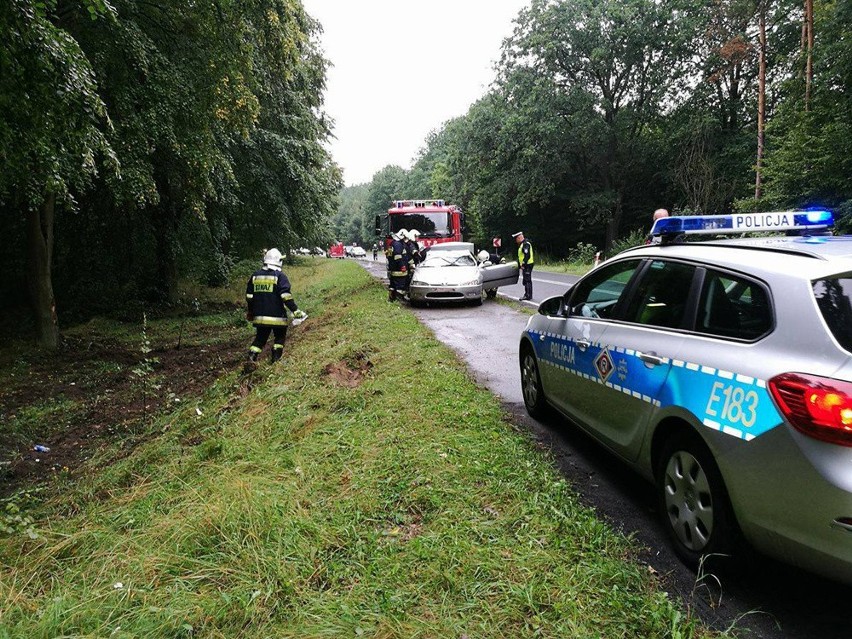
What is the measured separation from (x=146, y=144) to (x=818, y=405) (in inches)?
400

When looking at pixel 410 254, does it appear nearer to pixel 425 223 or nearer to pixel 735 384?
pixel 425 223

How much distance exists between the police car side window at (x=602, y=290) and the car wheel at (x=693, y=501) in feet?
4.04

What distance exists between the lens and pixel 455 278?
13305mm

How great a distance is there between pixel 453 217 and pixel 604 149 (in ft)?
55.3

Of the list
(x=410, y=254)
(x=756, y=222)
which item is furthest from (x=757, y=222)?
(x=410, y=254)

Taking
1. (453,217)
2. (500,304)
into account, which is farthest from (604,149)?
(500,304)

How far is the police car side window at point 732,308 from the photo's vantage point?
2516 mm

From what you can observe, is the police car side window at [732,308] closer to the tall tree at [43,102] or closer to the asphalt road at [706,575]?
the asphalt road at [706,575]

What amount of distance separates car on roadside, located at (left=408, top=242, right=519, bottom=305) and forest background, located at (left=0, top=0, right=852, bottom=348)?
16.7ft

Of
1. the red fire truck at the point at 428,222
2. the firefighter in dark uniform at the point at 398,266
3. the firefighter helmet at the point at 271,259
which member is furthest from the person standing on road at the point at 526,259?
the firefighter helmet at the point at 271,259

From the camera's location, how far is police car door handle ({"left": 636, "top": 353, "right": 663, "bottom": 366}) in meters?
3.01

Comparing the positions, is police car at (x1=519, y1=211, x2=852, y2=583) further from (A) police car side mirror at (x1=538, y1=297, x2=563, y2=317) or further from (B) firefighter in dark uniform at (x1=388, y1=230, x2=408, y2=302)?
(B) firefighter in dark uniform at (x1=388, y1=230, x2=408, y2=302)

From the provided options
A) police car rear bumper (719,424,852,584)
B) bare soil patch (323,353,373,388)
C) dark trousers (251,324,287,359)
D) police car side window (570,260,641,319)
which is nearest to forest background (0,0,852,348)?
dark trousers (251,324,287,359)

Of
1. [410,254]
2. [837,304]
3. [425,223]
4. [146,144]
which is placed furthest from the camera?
[425,223]
